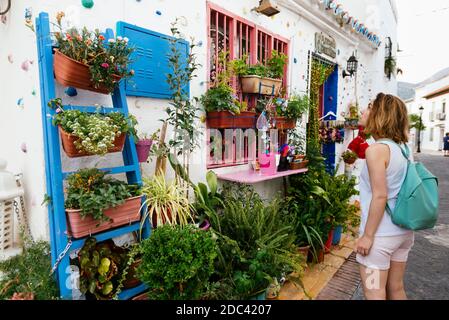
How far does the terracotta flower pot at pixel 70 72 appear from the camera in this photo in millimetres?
1789

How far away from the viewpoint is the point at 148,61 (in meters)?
2.49

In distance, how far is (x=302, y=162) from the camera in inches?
146

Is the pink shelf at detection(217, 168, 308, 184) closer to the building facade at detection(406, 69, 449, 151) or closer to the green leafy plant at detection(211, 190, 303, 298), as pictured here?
the green leafy plant at detection(211, 190, 303, 298)

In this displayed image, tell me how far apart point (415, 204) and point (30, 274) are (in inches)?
96.7

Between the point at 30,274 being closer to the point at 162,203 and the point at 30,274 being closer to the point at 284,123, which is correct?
the point at 162,203

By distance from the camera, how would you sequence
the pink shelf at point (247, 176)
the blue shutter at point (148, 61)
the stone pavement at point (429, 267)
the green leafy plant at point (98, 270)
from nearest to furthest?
the green leafy plant at point (98, 270), the blue shutter at point (148, 61), the stone pavement at point (429, 267), the pink shelf at point (247, 176)

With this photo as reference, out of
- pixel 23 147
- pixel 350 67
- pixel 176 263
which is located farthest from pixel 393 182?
pixel 350 67

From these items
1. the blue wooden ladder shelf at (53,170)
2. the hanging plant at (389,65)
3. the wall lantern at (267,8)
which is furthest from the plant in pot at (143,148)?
the hanging plant at (389,65)

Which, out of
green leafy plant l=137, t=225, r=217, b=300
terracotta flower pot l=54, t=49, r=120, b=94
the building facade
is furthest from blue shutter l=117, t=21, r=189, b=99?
the building facade

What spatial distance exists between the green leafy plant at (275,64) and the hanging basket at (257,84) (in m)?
0.10

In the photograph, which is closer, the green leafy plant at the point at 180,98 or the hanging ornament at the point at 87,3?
the hanging ornament at the point at 87,3

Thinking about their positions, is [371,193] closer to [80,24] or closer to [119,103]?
[119,103]

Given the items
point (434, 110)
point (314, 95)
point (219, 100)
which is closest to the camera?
point (219, 100)

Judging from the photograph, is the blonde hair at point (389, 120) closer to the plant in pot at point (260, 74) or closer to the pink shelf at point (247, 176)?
the pink shelf at point (247, 176)
